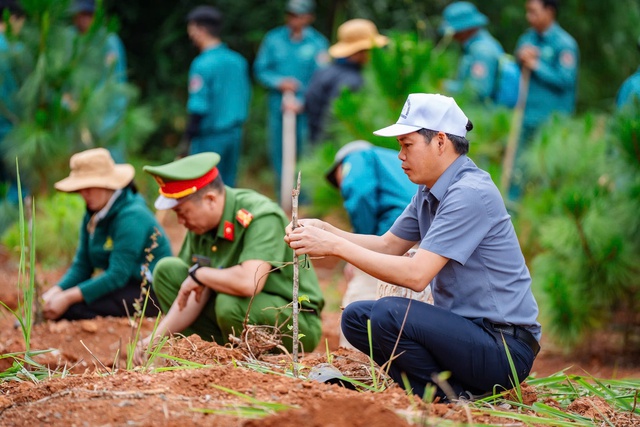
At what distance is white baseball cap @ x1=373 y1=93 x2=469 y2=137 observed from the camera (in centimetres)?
308

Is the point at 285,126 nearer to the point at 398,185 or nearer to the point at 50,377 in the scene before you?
the point at 398,185

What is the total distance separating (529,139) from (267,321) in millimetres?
4296

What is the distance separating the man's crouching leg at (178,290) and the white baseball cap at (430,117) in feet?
4.88

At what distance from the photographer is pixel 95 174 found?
484 cm

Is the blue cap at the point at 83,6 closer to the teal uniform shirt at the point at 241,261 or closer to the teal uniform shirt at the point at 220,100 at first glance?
the teal uniform shirt at the point at 220,100

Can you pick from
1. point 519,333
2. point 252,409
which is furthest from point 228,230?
point 252,409

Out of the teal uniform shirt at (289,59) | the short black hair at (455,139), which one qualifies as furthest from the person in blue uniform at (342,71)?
the short black hair at (455,139)

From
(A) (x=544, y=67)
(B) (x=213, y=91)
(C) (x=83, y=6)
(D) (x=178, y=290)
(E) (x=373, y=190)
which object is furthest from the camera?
(B) (x=213, y=91)

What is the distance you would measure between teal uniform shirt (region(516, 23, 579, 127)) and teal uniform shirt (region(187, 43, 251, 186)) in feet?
8.07

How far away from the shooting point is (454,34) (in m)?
7.75

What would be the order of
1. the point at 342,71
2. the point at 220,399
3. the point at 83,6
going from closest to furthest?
the point at 220,399
the point at 342,71
the point at 83,6

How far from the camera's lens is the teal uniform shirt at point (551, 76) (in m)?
7.51

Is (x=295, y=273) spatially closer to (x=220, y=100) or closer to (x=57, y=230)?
(x=57, y=230)

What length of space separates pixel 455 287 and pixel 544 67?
4.82m
